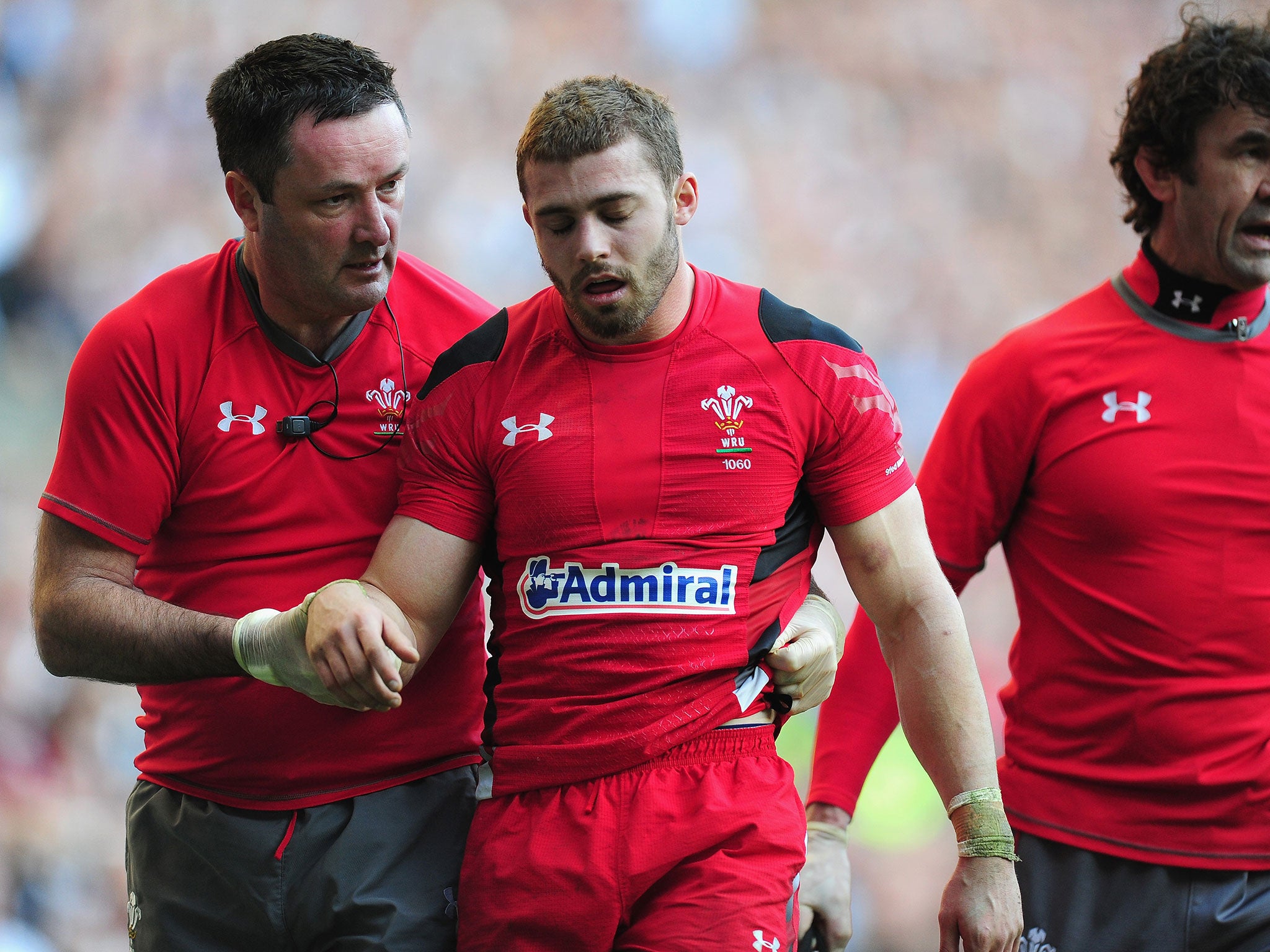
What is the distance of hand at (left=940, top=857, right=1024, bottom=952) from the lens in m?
1.79

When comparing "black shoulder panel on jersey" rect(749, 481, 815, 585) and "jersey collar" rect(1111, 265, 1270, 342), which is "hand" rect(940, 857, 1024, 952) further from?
"jersey collar" rect(1111, 265, 1270, 342)

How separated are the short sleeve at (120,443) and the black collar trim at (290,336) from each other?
155 mm

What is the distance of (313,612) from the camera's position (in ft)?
5.68

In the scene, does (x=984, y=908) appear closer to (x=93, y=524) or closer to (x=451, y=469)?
(x=451, y=469)

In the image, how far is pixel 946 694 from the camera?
6.10 feet

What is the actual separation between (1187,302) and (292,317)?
1507 millimetres

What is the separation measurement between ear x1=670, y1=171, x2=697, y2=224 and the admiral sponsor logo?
1.71 ft

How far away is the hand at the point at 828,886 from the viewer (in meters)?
2.04

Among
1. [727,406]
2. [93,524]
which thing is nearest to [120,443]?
[93,524]

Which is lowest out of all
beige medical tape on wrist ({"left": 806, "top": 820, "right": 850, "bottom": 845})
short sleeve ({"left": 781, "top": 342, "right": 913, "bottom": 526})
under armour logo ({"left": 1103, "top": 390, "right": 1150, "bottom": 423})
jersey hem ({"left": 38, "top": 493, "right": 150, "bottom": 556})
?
beige medical tape on wrist ({"left": 806, "top": 820, "right": 850, "bottom": 845})

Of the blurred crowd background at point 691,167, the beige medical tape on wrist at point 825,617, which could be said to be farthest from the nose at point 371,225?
the blurred crowd background at point 691,167

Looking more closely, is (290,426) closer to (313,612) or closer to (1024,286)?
(313,612)

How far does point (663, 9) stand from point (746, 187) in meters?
0.75

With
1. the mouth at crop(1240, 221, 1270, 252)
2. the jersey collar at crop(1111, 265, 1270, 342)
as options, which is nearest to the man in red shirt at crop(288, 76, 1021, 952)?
the jersey collar at crop(1111, 265, 1270, 342)
